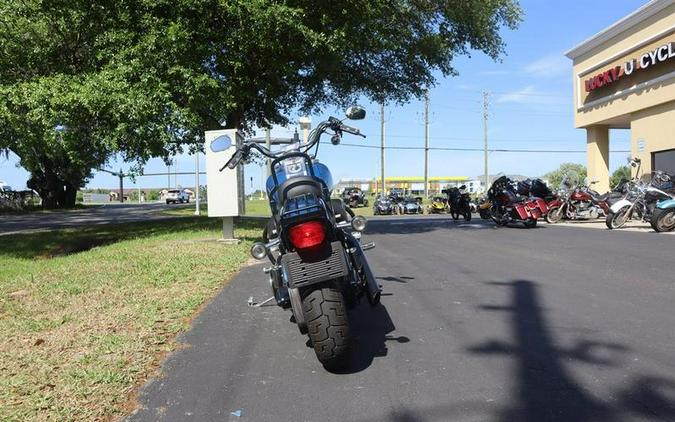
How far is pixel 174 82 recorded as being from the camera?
1292 cm

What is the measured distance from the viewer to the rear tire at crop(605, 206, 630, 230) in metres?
14.9

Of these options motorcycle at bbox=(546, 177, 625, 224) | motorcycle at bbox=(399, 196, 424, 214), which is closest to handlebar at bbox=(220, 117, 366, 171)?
motorcycle at bbox=(546, 177, 625, 224)

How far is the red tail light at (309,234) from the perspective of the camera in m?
4.13

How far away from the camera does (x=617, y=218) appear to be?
15.0 meters

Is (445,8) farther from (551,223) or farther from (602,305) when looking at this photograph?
(602,305)

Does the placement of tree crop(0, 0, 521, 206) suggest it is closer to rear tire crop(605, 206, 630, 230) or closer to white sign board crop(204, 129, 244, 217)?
white sign board crop(204, 129, 244, 217)

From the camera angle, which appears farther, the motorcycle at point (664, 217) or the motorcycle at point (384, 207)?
the motorcycle at point (384, 207)

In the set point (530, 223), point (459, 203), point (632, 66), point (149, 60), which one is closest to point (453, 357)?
point (149, 60)

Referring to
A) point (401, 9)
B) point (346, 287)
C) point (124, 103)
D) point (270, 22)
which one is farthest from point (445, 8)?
point (346, 287)

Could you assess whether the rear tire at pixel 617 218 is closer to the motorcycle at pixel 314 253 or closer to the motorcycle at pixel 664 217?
the motorcycle at pixel 664 217

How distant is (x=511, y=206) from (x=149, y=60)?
1049 cm

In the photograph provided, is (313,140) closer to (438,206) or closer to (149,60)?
(149,60)

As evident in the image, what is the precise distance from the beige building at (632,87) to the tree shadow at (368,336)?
17.2m

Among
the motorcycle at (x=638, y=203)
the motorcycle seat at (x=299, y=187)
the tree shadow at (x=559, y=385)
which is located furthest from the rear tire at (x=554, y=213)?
the motorcycle seat at (x=299, y=187)
